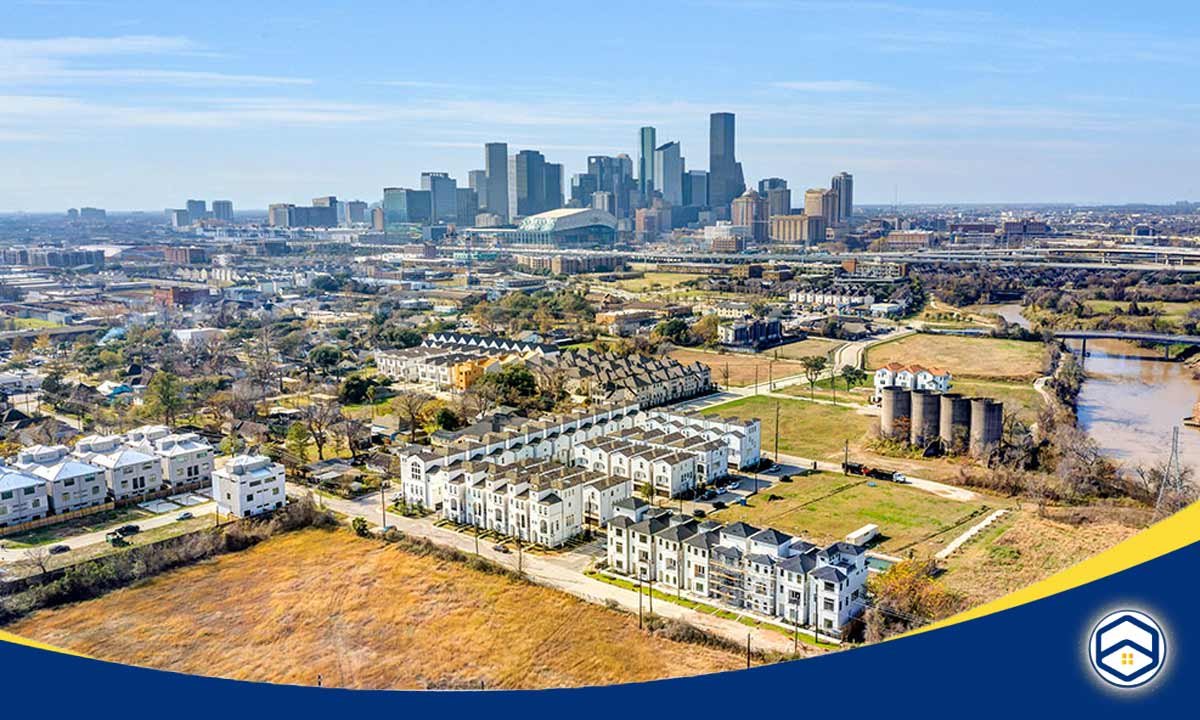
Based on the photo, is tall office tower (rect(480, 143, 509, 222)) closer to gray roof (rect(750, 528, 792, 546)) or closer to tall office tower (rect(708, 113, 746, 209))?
tall office tower (rect(708, 113, 746, 209))

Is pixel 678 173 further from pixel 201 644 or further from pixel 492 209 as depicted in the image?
pixel 201 644

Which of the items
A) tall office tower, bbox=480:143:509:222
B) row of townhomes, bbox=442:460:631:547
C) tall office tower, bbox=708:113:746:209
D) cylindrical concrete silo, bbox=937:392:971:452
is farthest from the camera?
tall office tower, bbox=480:143:509:222

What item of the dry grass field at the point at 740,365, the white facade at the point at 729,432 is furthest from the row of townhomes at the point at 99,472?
the dry grass field at the point at 740,365

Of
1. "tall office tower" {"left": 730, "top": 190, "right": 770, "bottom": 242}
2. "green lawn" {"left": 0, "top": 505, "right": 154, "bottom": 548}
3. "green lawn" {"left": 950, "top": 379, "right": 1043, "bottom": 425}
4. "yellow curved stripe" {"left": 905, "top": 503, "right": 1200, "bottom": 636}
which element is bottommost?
"green lawn" {"left": 0, "top": 505, "right": 154, "bottom": 548}

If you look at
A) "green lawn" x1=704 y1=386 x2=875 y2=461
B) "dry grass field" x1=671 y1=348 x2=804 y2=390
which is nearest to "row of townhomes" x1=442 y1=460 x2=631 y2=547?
"green lawn" x1=704 y1=386 x2=875 y2=461

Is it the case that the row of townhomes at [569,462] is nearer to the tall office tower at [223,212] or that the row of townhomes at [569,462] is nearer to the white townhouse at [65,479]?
the white townhouse at [65,479]

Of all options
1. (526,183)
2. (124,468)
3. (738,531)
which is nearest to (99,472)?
(124,468)

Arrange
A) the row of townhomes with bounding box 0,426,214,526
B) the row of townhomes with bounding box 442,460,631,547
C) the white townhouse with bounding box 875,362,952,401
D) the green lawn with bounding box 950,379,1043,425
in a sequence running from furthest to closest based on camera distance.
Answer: the white townhouse with bounding box 875,362,952,401 < the green lawn with bounding box 950,379,1043,425 < the row of townhomes with bounding box 0,426,214,526 < the row of townhomes with bounding box 442,460,631,547

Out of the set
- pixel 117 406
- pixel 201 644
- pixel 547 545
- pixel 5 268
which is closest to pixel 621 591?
pixel 547 545
